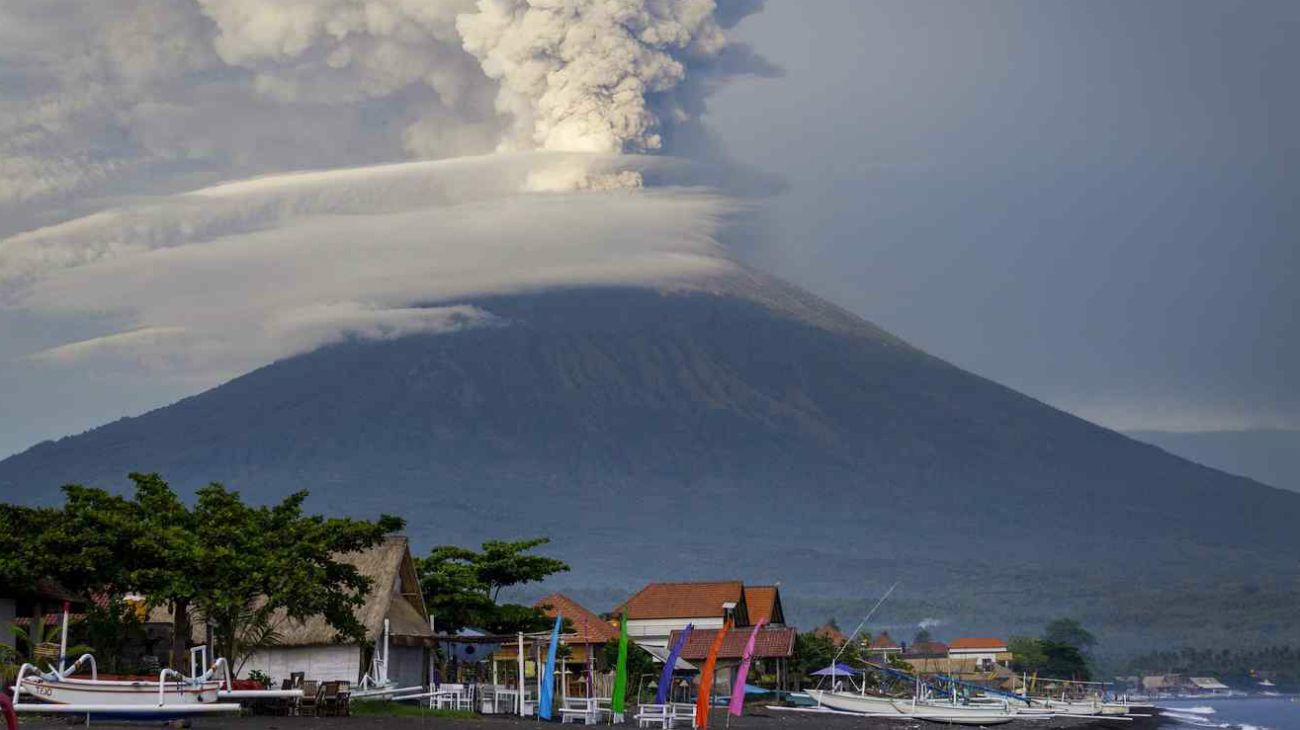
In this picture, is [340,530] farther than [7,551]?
Yes

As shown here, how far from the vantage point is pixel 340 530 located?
42500 millimetres

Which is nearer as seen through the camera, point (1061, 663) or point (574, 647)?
point (574, 647)

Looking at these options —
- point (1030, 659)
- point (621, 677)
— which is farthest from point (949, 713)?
point (1030, 659)

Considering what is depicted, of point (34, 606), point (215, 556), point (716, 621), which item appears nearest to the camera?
point (215, 556)

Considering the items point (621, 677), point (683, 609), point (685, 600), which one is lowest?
point (621, 677)

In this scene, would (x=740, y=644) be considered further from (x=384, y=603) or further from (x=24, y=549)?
(x=24, y=549)

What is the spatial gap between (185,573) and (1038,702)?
180 ft

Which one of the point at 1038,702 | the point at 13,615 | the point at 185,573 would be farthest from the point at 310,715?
the point at 1038,702

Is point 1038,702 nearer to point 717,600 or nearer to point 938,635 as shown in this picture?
point 717,600

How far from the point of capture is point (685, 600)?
81.8 meters

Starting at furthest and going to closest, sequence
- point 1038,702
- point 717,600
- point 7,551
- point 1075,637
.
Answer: point 1075,637, point 1038,702, point 717,600, point 7,551

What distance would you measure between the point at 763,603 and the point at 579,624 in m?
18.2

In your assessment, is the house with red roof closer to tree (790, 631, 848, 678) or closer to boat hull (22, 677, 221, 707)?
tree (790, 631, 848, 678)

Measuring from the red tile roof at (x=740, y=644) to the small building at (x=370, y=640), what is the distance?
22.2m
